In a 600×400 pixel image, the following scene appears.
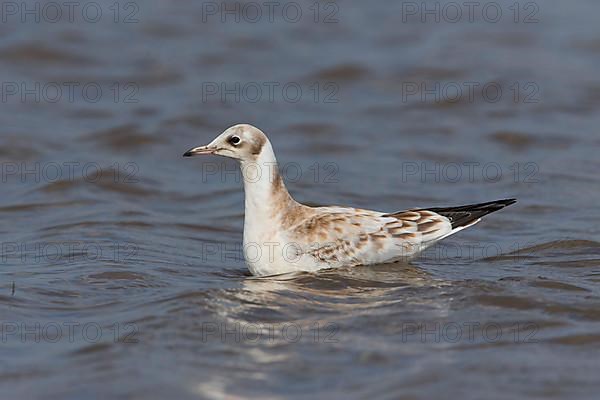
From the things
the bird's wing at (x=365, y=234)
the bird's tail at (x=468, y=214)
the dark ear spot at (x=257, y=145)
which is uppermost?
the dark ear spot at (x=257, y=145)

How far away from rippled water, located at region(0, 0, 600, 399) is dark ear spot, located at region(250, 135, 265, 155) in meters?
1.04

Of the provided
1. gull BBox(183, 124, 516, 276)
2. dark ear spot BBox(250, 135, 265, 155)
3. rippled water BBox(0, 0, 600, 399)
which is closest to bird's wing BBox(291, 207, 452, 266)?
gull BBox(183, 124, 516, 276)

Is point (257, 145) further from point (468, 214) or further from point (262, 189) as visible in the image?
point (468, 214)

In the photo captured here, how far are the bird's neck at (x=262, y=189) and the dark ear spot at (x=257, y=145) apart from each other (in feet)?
0.11

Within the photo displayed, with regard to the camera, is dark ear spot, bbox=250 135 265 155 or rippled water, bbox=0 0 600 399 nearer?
rippled water, bbox=0 0 600 399

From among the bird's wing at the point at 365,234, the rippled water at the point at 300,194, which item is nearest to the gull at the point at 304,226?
the bird's wing at the point at 365,234

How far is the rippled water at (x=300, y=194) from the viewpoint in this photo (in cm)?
699

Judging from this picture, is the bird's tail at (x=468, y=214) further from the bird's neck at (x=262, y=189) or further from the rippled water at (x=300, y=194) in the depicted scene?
the bird's neck at (x=262, y=189)

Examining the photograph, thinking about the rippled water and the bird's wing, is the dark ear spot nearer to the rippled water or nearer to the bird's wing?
the bird's wing

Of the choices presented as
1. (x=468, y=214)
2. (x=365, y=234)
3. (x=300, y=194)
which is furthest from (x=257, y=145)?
(x=300, y=194)

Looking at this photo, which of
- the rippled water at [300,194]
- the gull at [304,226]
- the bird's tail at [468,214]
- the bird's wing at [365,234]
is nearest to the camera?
Result: the rippled water at [300,194]

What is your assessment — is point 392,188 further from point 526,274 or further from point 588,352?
point 588,352

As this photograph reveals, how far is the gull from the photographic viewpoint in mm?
9039

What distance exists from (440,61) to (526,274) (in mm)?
9225
